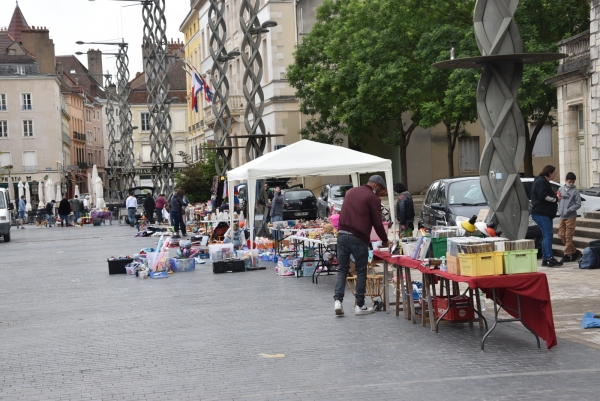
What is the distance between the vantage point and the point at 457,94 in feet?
118

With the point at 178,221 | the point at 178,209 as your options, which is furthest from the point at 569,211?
the point at 178,221

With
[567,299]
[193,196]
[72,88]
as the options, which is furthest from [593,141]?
[72,88]

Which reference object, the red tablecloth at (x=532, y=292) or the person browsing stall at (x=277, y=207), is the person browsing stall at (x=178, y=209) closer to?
the person browsing stall at (x=277, y=207)

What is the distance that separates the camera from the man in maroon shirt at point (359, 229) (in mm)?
13281

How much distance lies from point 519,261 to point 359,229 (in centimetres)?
325

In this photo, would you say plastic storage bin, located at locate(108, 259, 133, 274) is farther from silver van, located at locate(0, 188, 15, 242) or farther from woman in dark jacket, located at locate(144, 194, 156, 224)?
woman in dark jacket, located at locate(144, 194, 156, 224)

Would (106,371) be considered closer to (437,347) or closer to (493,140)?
(437,347)

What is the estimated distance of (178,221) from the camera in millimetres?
38281

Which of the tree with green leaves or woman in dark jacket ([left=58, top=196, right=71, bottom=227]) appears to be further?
woman in dark jacket ([left=58, top=196, right=71, bottom=227])

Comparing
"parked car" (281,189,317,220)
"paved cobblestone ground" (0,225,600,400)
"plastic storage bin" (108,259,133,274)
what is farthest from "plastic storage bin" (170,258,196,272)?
"parked car" (281,189,317,220)

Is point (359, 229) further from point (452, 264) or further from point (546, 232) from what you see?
point (546, 232)

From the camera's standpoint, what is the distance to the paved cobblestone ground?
28.1 feet

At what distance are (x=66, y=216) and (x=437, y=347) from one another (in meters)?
49.5

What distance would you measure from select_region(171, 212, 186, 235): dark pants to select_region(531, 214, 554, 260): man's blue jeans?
20.8m
